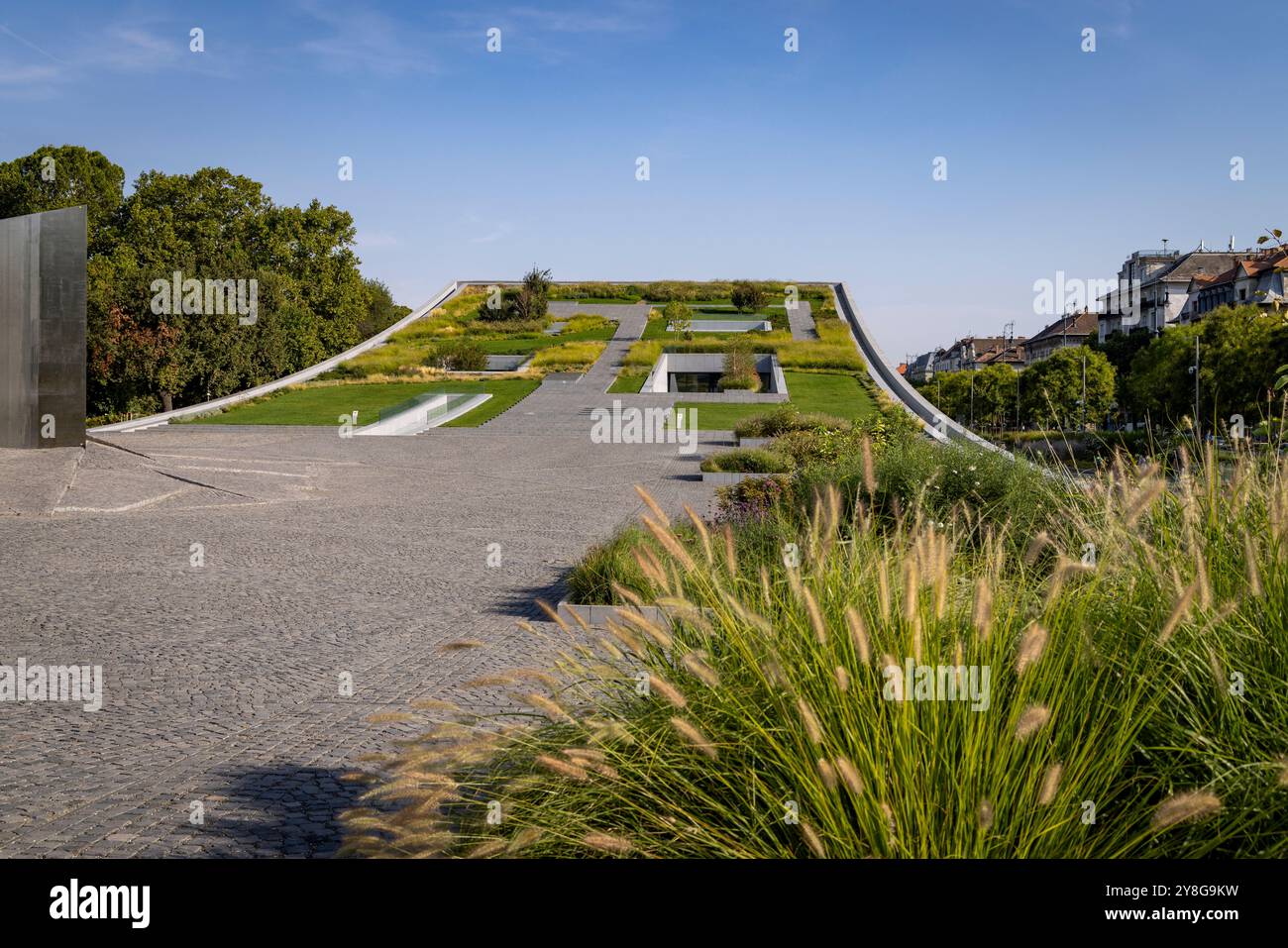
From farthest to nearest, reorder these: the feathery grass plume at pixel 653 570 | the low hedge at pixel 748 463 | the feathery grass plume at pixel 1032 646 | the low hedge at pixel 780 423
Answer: the low hedge at pixel 780 423
the low hedge at pixel 748 463
the feathery grass plume at pixel 653 570
the feathery grass plume at pixel 1032 646

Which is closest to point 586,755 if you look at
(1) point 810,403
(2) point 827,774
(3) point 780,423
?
(2) point 827,774

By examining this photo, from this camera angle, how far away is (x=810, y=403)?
104 feet

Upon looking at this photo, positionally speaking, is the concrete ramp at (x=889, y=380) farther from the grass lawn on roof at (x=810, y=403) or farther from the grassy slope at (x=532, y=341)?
the grassy slope at (x=532, y=341)

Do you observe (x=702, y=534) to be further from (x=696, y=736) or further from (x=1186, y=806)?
(x=1186, y=806)

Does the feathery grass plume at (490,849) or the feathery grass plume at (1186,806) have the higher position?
the feathery grass plume at (1186,806)

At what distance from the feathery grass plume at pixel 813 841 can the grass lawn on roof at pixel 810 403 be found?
24.0m

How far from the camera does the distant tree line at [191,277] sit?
34344mm

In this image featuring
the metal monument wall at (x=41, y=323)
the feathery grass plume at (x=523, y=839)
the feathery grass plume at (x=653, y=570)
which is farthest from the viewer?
the metal monument wall at (x=41, y=323)

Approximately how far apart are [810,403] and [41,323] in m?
22.3

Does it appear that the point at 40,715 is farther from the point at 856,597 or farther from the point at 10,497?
the point at 10,497

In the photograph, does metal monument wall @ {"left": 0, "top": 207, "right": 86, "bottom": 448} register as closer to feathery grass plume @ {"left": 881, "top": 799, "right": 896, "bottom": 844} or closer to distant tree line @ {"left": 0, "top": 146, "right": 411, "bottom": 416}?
feathery grass plume @ {"left": 881, "top": 799, "right": 896, "bottom": 844}

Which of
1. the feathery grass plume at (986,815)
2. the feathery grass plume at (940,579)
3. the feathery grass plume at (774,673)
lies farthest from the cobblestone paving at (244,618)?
the feathery grass plume at (986,815)
